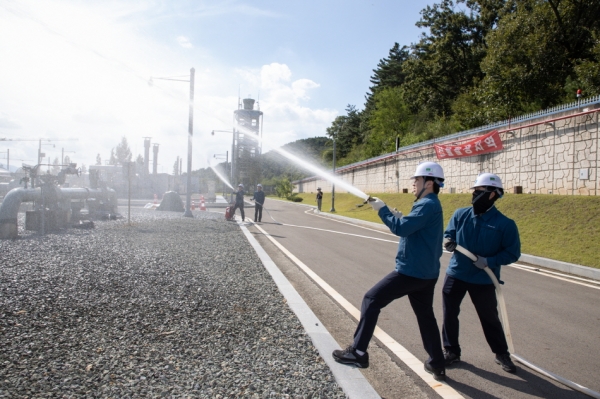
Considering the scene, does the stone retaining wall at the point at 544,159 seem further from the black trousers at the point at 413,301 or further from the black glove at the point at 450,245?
the black trousers at the point at 413,301

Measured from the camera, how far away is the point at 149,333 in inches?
182

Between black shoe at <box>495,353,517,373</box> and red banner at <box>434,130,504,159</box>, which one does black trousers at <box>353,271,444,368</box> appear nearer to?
black shoe at <box>495,353,517,373</box>

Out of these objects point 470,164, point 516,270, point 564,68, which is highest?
point 564,68

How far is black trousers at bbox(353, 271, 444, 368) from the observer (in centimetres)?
392

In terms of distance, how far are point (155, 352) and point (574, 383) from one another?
12.2 feet

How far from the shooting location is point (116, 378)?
3.54 metres

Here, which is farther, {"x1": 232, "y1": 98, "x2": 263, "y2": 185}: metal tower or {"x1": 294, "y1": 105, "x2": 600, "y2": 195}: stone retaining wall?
{"x1": 232, "y1": 98, "x2": 263, "y2": 185}: metal tower

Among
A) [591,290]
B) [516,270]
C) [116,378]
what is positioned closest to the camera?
[116,378]

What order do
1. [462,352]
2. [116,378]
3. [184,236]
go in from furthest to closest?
[184,236] < [462,352] < [116,378]

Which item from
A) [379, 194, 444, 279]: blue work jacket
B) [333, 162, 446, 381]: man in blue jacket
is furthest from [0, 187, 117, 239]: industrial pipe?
[379, 194, 444, 279]: blue work jacket

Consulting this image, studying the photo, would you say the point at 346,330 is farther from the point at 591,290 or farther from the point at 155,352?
the point at 591,290

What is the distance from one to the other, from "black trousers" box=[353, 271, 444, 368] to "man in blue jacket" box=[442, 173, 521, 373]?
1.59 ft

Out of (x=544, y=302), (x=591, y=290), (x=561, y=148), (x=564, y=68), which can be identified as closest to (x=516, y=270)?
(x=591, y=290)

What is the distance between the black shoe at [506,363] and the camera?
13.7ft
